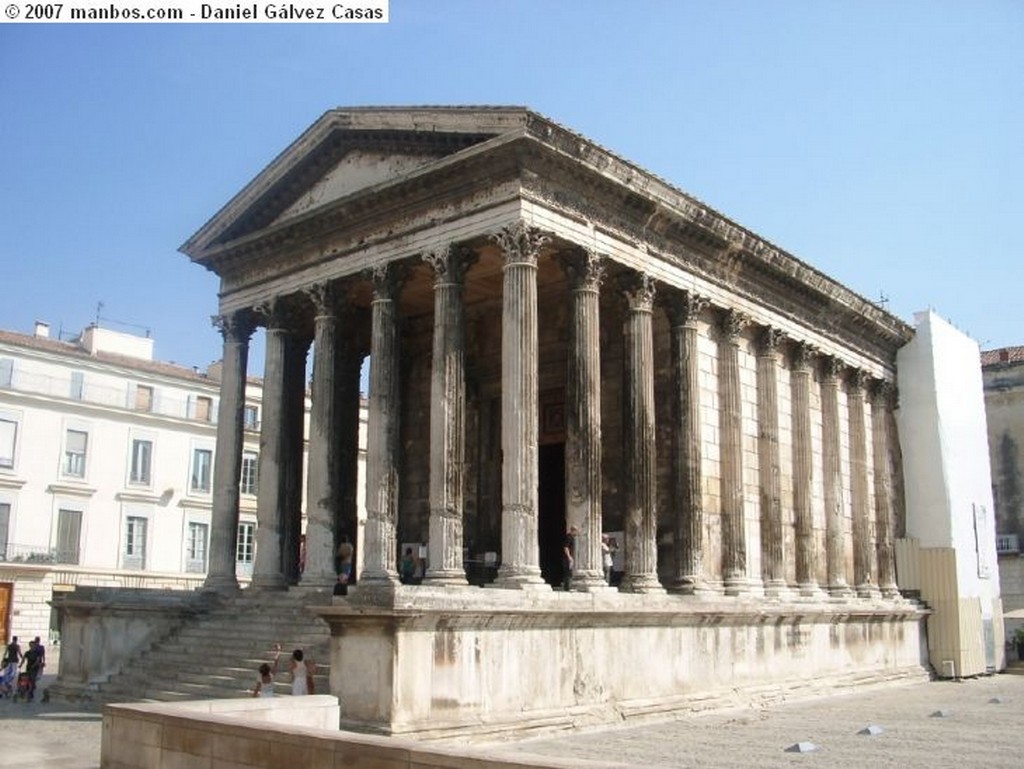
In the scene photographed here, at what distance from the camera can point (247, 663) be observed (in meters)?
15.9

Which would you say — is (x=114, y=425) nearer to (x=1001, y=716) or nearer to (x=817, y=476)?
(x=817, y=476)

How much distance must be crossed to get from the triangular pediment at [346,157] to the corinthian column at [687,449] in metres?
5.12

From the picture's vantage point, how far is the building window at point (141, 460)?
3866 cm

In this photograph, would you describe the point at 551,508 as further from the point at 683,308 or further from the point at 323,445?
the point at 323,445

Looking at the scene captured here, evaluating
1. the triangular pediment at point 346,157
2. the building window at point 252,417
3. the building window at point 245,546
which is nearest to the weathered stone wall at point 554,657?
the triangular pediment at point 346,157

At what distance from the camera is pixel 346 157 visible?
1883cm

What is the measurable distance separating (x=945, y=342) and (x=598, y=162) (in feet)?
49.4

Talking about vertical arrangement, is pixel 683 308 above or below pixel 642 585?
above

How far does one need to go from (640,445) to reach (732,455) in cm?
326

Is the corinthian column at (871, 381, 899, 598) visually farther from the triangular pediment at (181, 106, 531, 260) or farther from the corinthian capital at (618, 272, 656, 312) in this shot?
the triangular pediment at (181, 106, 531, 260)

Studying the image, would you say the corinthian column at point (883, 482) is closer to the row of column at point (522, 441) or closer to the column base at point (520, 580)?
the row of column at point (522, 441)

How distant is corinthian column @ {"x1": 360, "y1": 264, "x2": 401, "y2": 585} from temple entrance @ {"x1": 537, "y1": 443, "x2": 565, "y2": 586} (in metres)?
5.09

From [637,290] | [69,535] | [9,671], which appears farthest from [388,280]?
[69,535]

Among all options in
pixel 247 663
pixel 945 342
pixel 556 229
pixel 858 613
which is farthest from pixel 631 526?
pixel 945 342
